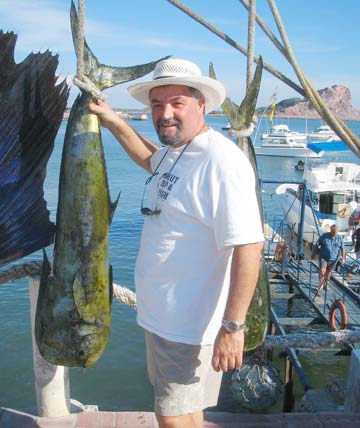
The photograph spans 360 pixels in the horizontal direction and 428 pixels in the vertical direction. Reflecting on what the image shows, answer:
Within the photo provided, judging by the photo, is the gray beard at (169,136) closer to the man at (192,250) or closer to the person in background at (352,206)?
the man at (192,250)

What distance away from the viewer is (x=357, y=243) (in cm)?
1260

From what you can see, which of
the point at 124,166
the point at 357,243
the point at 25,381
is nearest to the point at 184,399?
the point at 25,381

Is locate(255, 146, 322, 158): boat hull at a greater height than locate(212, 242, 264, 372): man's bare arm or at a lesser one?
greater

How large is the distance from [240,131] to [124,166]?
3114 cm

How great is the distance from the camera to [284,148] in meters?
43.6

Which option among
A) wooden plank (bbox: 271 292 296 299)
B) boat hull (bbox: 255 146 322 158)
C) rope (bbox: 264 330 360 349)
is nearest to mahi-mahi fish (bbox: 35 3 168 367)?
rope (bbox: 264 330 360 349)

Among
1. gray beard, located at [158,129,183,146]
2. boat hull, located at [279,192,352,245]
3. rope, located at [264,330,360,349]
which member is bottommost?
boat hull, located at [279,192,352,245]

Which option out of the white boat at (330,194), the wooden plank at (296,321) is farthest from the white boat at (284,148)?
the wooden plank at (296,321)

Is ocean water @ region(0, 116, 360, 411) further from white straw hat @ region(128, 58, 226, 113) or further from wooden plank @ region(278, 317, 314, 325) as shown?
white straw hat @ region(128, 58, 226, 113)

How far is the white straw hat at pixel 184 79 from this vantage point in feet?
5.37

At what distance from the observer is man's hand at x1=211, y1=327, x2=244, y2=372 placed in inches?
60.1

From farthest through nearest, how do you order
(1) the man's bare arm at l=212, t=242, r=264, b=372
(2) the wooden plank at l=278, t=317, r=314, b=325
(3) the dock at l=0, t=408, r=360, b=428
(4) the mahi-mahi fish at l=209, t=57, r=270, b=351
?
1. (2) the wooden plank at l=278, t=317, r=314, b=325
2. (3) the dock at l=0, t=408, r=360, b=428
3. (4) the mahi-mahi fish at l=209, t=57, r=270, b=351
4. (1) the man's bare arm at l=212, t=242, r=264, b=372

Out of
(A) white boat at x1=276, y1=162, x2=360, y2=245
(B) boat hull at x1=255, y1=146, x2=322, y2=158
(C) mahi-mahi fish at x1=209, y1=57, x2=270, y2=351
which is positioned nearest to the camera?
(C) mahi-mahi fish at x1=209, y1=57, x2=270, y2=351

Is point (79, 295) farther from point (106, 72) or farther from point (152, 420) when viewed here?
point (106, 72)
